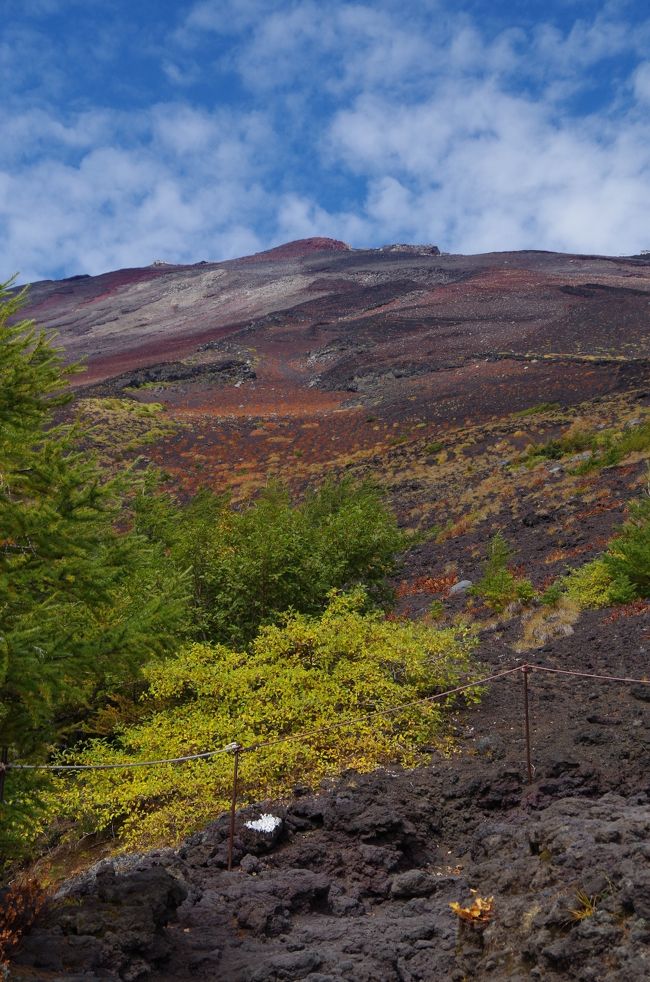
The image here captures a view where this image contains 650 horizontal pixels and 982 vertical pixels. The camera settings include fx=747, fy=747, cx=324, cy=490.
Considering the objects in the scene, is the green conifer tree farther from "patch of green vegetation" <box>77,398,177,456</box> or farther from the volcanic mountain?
"patch of green vegetation" <box>77,398,177,456</box>

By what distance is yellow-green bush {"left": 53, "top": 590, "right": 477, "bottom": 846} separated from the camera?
6395 millimetres

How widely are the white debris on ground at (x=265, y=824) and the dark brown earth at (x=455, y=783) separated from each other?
0.07 meters

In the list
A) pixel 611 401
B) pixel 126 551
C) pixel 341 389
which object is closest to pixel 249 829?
pixel 126 551

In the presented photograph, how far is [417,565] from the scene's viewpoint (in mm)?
17891

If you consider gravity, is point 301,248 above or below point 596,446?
above

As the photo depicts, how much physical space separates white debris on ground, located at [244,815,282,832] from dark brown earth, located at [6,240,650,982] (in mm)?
65

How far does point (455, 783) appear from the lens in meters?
6.14

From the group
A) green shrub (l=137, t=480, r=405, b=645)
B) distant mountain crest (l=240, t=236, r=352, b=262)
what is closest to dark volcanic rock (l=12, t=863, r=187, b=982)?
green shrub (l=137, t=480, r=405, b=645)

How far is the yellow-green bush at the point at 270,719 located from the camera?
6.39 meters

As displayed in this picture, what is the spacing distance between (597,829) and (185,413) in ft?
143

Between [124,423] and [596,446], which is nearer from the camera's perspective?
[596,446]

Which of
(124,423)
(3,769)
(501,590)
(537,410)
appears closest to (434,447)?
(537,410)

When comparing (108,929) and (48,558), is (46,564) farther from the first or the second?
(108,929)

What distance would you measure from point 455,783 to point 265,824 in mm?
1591
